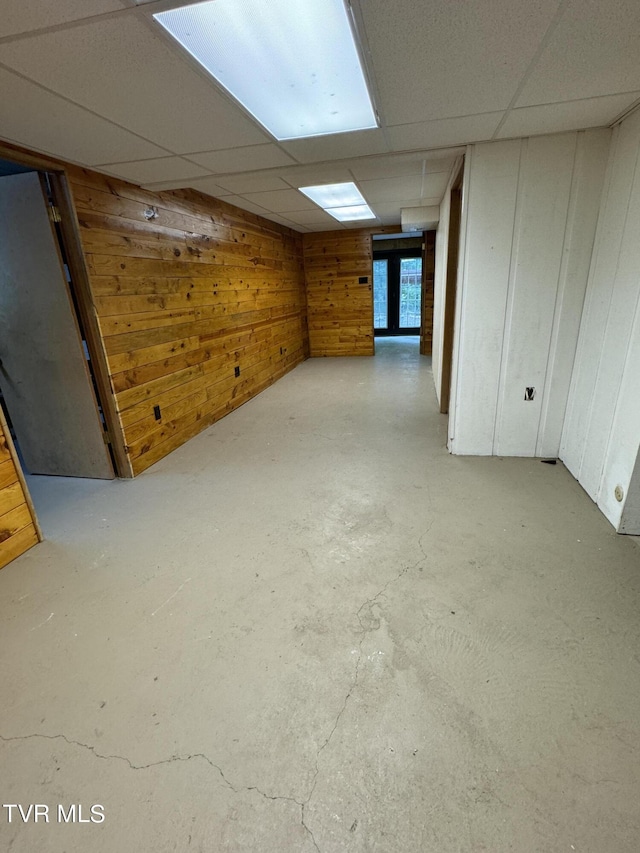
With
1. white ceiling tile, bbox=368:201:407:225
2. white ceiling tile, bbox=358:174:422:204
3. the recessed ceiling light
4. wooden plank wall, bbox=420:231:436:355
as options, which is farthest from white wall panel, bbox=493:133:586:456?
wooden plank wall, bbox=420:231:436:355

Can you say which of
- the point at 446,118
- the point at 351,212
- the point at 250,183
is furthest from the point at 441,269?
the point at 446,118

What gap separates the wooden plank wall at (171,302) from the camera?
9.21ft

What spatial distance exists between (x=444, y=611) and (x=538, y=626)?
1.22ft

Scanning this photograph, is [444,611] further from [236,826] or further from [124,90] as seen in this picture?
[124,90]

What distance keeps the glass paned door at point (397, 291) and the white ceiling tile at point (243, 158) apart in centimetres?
690

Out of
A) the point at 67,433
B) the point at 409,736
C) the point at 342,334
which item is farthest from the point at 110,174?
the point at 342,334

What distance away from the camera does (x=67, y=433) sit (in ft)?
10.0

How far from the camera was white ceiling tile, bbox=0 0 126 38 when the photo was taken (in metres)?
1.13

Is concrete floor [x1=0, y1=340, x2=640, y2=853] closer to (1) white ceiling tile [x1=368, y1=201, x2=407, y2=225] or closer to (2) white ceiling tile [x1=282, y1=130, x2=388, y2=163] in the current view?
(2) white ceiling tile [x1=282, y1=130, x2=388, y2=163]

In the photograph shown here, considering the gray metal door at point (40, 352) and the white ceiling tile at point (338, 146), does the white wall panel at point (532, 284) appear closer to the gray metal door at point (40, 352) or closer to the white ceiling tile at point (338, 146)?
the white ceiling tile at point (338, 146)

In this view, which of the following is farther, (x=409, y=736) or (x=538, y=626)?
(x=538, y=626)

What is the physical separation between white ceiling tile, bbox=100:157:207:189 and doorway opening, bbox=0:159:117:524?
1.37 ft

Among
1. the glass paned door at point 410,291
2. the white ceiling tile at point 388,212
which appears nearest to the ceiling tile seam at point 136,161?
the white ceiling tile at point 388,212

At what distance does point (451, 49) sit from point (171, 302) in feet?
8.98
